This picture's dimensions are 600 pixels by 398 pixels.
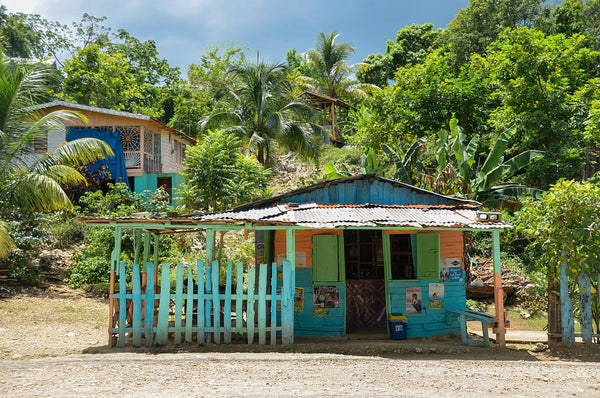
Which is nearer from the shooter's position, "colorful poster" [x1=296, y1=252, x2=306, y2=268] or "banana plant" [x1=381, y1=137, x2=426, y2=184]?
"colorful poster" [x1=296, y1=252, x2=306, y2=268]

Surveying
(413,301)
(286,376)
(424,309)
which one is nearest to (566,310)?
(424,309)

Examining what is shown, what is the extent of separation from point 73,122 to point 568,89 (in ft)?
64.6

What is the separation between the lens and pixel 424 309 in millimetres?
9883

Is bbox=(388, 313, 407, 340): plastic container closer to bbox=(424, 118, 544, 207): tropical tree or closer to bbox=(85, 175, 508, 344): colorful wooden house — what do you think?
bbox=(85, 175, 508, 344): colorful wooden house

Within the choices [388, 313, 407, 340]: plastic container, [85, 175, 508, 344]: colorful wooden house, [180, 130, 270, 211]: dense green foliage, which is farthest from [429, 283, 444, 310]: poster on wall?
[180, 130, 270, 211]: dense green foliage

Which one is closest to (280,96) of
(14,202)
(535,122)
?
(535,122)

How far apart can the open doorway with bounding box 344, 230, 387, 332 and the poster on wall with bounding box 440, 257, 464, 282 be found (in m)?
1.35

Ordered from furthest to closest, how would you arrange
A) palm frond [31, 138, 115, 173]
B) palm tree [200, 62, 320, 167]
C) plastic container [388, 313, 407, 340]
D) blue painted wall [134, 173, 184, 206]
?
blue painted wall [134, 173, 184, 206], palm tree [200, 62, 320, 167], palm frond [31, 138, 115, 173], plastic container [388, 313, 407, 340]

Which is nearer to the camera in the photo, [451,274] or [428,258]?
[428,258]

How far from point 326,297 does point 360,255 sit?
1690mm

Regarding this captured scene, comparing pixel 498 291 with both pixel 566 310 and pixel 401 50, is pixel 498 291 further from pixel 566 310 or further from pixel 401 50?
pixel 401 50

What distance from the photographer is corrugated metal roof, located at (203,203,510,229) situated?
27.0 ft

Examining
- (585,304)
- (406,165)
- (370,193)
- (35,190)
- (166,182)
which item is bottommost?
(585,304)

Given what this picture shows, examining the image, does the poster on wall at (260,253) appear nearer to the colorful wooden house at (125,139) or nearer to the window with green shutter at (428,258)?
the window with green shutter at (428,258)
